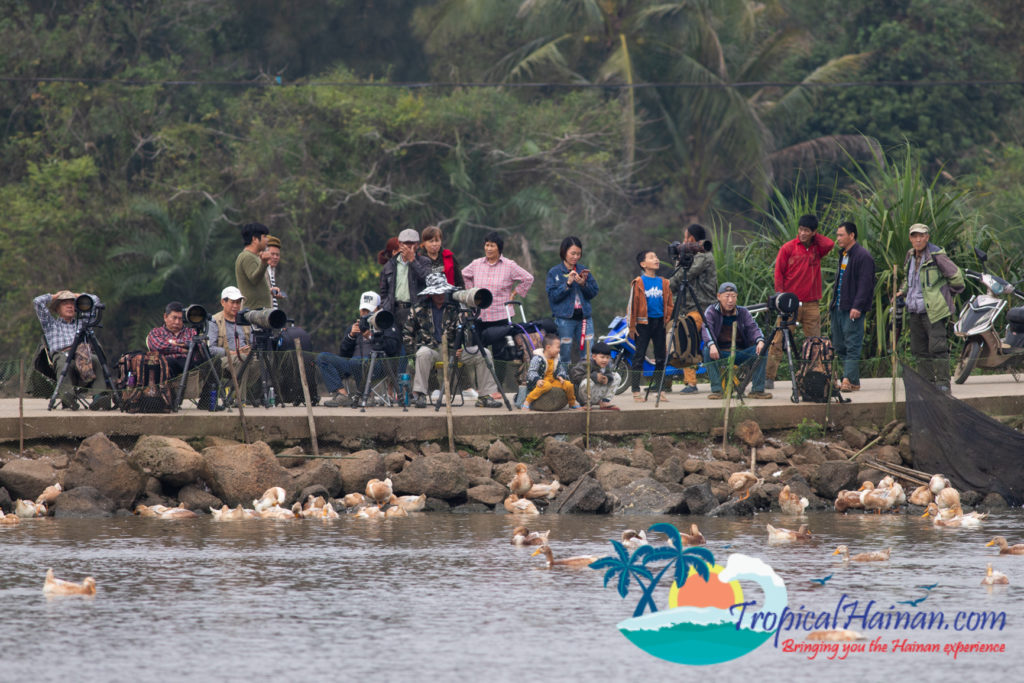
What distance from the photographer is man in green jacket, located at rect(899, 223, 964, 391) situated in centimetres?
1347

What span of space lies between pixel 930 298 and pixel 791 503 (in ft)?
9.54

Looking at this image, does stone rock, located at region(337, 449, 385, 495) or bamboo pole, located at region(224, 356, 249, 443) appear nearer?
stone rock, located at region(337, 449, 385, 495)

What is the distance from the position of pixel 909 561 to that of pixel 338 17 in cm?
2972

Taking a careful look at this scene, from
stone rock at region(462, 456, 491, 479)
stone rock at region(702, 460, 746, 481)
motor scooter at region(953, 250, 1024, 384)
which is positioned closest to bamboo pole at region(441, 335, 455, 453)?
stone rock at region(462, 456, 491, 479)

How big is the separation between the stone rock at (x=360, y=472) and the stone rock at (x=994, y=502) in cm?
→ 466

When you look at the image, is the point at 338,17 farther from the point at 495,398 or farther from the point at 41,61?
the point at 495,398

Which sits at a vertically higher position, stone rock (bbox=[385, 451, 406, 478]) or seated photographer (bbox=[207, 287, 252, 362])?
seated photographer (bbox=[207, 287, 252, 362])

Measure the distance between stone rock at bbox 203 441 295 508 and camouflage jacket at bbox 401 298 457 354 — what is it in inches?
77.6

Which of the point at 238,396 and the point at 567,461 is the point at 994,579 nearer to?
the point at 567,461

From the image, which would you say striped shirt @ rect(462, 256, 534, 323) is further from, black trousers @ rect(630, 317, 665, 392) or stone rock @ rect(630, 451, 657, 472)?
stone rock @ rect(630, 451, 657, 472)

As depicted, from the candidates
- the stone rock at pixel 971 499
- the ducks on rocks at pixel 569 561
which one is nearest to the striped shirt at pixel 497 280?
the stone rock at pixel 971 499

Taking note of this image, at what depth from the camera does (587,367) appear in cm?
1260

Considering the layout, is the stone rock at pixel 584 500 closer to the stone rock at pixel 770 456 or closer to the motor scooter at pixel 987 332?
the stone rock at pixel 770 456

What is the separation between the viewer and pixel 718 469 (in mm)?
12391
